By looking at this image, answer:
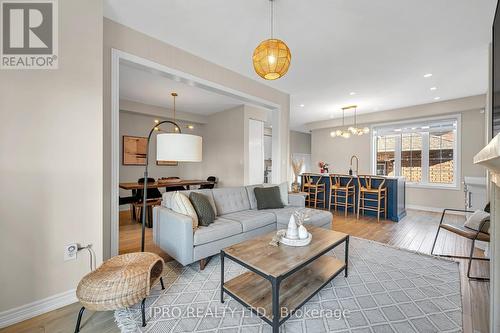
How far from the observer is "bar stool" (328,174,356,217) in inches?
206

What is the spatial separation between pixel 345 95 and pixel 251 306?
4.92 meters

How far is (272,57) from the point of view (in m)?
1.85

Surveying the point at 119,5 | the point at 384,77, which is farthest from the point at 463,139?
Answer: the point at 119,5

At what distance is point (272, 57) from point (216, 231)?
1.96 meters

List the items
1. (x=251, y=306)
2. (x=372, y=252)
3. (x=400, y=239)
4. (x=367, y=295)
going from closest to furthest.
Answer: (x=251, y=306)
(x=367, y=295)
(x=372, y=252)
(x=400, y=239)

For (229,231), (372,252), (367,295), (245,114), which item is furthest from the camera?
(245,114)

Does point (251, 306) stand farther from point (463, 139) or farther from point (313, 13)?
point (463, 139)

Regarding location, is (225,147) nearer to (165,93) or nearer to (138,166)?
(165,93)

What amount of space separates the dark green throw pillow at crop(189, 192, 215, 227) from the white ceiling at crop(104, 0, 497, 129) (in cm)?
214

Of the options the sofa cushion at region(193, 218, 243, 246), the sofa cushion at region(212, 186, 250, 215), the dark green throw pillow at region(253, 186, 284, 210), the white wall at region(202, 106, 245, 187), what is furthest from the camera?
the white wall at region(202, 106, 245, 187)

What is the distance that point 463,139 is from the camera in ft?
16.7

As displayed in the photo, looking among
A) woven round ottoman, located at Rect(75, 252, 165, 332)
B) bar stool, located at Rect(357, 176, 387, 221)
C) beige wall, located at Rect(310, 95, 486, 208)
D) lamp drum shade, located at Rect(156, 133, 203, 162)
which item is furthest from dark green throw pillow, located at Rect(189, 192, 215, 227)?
beige wall, located at Rect(310, 95, 486, 208)

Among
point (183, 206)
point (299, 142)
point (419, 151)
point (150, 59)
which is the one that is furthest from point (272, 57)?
point (299, 142)

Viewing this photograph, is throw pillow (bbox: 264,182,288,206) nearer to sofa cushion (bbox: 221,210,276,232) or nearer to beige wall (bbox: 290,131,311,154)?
sofa cushion (bbox: 221,210,276,232)
